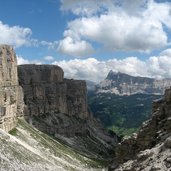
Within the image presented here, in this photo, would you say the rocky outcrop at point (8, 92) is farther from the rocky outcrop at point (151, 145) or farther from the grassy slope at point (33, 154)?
the rocky outcrop at point (151, 145)

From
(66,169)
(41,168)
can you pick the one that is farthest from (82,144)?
(41,168)

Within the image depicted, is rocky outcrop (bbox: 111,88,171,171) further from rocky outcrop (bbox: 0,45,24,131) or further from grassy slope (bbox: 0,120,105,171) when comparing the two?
rocky outcrop (bbox: 0,45,24,131)

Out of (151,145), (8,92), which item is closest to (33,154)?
(8,92)

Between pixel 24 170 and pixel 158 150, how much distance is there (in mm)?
69640

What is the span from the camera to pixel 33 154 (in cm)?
12094

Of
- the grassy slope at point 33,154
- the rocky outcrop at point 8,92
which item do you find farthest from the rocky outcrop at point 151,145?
the rocky outcrop at point 8,92

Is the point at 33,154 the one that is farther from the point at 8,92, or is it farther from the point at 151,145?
the point at 151,145

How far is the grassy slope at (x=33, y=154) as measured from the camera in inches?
4112

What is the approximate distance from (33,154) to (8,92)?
35.6m

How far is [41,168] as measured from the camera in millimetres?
110438

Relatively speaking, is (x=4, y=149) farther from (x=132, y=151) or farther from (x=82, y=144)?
(x=82, y=144)

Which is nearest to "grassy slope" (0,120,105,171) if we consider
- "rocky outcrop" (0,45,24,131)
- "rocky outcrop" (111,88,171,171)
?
"rocky outcrop" (0,45,24,131)

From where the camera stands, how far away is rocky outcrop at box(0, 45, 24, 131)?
14088 cm

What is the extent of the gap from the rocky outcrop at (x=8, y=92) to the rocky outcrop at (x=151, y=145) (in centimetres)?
8589
